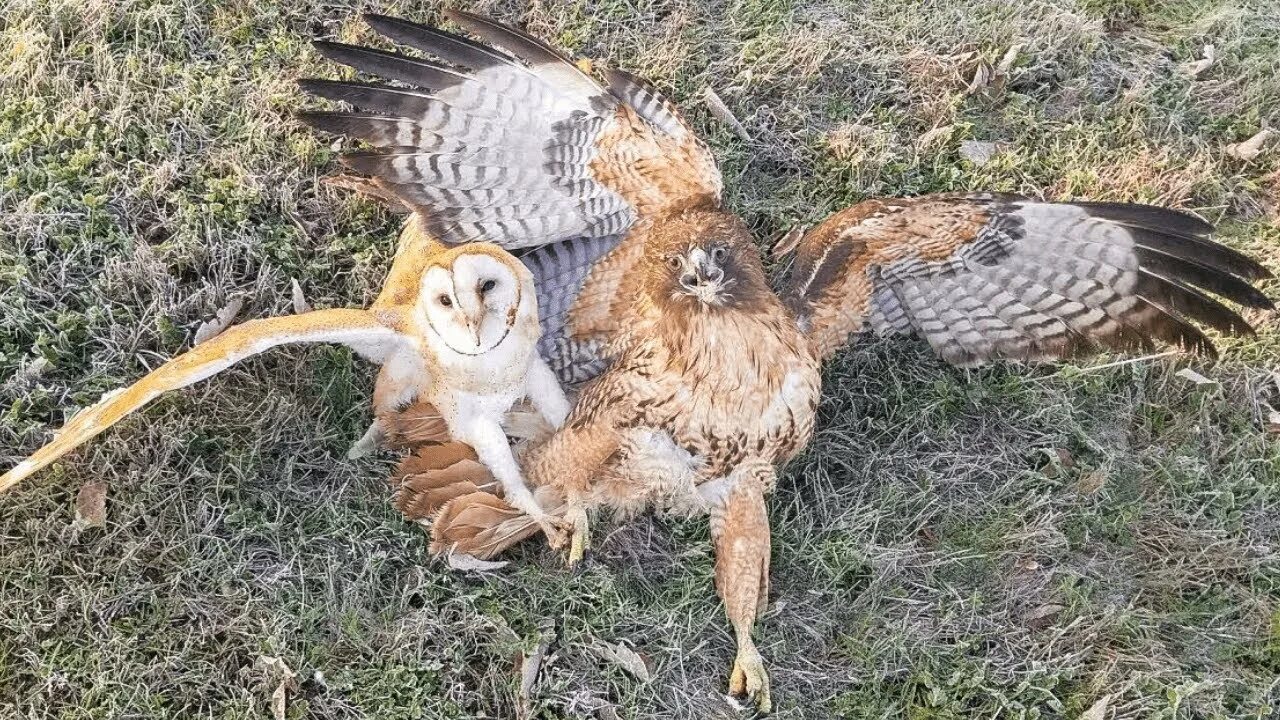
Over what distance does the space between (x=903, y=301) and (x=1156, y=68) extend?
8.04 feet

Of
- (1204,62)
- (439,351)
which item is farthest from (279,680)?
(1204,62)

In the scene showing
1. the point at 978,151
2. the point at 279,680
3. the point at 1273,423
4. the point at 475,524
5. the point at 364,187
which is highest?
the point at 978,151

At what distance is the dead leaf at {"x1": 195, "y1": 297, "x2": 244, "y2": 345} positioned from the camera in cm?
348

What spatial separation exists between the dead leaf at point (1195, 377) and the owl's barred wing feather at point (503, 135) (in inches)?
89.6

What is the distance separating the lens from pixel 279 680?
2.97 meters

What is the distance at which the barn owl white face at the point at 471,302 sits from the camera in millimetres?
2732

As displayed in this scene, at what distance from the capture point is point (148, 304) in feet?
11.7

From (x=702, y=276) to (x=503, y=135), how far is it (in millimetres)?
883

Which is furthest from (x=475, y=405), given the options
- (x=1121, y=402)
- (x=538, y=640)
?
(x=1121, y=402)

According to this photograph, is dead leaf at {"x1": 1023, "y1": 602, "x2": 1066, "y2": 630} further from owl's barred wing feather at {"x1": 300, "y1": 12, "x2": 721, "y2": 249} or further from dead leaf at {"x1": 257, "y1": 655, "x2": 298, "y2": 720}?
dead leaf at {"x1": 257, "y1": 655, "x2": 298, "y2": 720}

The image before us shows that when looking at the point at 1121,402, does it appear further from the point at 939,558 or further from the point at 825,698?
the point at 825,698

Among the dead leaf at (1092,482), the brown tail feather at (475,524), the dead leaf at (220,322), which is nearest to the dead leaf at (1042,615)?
the dead leaf at (1092,482)

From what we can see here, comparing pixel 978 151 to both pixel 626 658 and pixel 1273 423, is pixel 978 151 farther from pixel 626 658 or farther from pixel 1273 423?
pixel 626 658

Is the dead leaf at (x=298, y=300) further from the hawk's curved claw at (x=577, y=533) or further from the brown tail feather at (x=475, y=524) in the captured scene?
the hawk's curved claw at (x=577, y=533)
